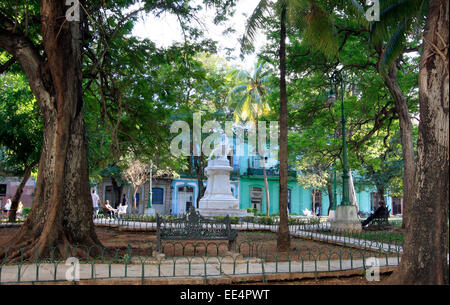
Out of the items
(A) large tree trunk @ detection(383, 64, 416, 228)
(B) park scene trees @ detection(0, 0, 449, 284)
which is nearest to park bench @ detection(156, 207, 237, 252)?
(B) park scene trees @ detection(0, 0, 449, 284)

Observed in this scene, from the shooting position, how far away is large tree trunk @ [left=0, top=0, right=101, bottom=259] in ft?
23.7

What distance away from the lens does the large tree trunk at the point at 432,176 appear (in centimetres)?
398

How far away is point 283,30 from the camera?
9453 mm

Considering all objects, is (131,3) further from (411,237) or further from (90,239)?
(411,237)

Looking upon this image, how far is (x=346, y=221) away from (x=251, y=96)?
17730mm

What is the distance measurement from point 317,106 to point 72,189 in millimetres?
11746

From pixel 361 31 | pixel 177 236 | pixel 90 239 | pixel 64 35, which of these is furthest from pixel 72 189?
pixel 361 31

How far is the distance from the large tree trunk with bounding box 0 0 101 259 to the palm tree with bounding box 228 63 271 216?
20.9 m

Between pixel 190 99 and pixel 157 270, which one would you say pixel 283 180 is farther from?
pixel 190 99

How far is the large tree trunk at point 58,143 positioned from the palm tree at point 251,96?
823 inches

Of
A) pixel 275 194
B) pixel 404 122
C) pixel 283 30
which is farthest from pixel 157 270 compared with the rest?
pixel 275 194

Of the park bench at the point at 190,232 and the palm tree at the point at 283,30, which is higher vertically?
the palm tree at the point at 283,30

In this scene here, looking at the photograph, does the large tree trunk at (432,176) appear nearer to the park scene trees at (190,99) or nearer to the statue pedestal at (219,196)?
the park scene trees at (190,99)

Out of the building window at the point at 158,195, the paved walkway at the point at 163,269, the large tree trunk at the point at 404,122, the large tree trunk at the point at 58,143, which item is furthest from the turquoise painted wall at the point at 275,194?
the paved walkway at the point at 163,269
